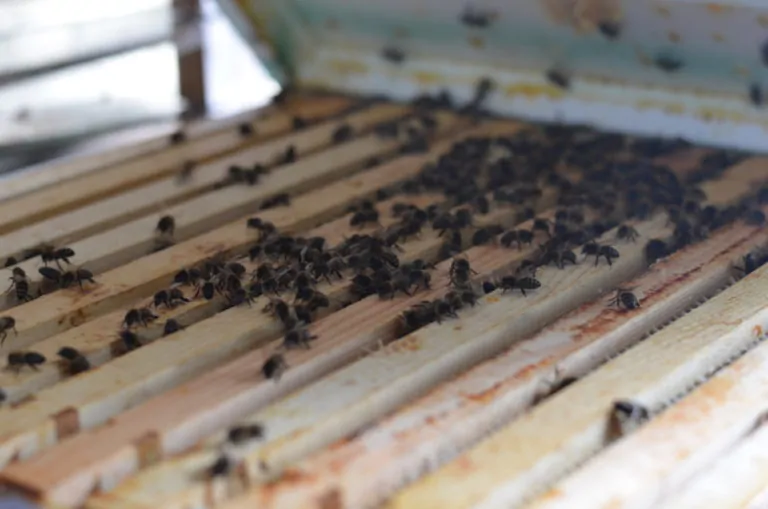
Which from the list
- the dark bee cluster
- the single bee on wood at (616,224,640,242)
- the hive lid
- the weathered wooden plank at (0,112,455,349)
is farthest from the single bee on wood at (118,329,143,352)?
the hive lid

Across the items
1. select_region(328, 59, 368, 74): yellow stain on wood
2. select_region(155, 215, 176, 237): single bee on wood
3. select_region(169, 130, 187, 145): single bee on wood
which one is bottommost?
select_region(155, 215, 176, 237): single bee on wood

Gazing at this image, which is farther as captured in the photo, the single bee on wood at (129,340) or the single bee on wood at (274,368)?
the single bee on wood at (129,340)

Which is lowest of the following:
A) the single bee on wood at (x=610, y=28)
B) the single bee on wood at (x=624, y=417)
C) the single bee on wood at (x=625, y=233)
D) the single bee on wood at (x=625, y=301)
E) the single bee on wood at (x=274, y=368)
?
the single bee on wood at (x=624, y=417)

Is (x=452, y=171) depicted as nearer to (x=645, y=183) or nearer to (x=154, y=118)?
(x=645, y=183)

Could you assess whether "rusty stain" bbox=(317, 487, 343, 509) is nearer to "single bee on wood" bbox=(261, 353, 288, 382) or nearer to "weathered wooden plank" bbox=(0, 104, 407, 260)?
"single bee on wood" bbox=(261, 353, 288, 382)

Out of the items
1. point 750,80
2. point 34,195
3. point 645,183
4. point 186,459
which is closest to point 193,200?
point 34,195

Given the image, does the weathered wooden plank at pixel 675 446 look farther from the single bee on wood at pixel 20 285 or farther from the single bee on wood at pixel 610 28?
the single bee on wood at pixel 610 28

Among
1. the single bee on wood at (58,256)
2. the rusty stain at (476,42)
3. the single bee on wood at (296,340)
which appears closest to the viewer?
the single bee on wood at (296,340)

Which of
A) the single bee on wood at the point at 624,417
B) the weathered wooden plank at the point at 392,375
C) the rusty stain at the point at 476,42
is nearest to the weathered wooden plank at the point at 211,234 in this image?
the rusty stain at the point at 476,42
